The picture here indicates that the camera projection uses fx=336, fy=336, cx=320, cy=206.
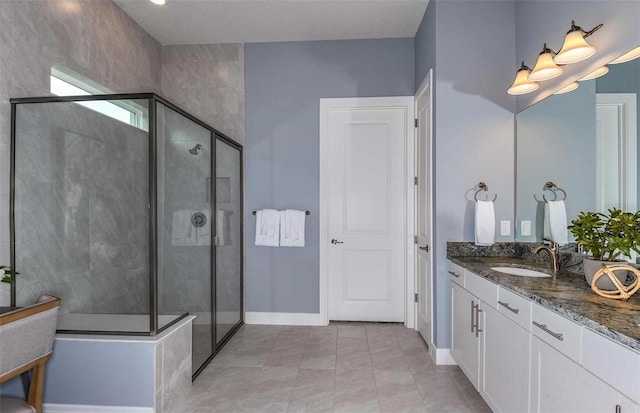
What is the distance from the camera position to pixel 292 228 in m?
3.36

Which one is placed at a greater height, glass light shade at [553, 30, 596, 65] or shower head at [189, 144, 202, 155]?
glass light shade at [553, 30, 596, 65]

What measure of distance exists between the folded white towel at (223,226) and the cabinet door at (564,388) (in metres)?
2.36

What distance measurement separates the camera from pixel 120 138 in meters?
2.11

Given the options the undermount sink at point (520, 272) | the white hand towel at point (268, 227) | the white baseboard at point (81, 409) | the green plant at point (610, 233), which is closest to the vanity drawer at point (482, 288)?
the undermount sink at point (520, 272)

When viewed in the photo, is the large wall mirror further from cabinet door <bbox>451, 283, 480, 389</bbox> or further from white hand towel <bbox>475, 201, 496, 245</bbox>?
cabinet door <bbox>451, 283, 480, 389</bbox>

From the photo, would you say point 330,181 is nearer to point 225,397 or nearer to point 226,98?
point 226,98

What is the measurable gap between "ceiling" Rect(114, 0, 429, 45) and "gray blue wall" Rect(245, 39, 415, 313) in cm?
16

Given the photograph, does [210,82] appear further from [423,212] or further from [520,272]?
[520,272]

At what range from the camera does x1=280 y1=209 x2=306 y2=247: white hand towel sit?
3361mm

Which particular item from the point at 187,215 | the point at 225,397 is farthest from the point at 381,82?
the point at 225,397

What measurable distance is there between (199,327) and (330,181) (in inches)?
71.3

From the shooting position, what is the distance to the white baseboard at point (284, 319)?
11.3 ft

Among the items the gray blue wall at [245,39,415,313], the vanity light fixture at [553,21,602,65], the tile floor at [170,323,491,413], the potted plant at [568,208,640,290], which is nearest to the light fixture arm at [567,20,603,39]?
the vanity light fixture at [553,21,602,65]

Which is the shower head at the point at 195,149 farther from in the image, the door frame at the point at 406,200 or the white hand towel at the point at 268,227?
the door frame at the point at 406,200
